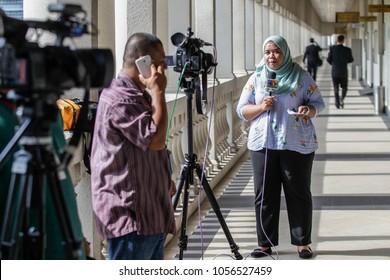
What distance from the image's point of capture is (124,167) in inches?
164

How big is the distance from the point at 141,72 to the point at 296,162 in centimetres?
278

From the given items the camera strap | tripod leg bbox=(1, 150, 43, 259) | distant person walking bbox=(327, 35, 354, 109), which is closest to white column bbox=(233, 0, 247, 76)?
distant person walking bbox=(327, 35, 354, 109)

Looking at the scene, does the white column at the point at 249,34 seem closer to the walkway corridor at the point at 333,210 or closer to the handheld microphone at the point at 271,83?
the walkway corridor at the point at 333,210

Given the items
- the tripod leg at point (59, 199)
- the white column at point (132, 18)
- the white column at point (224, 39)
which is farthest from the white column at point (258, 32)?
the tripod leg at point (59, 199)

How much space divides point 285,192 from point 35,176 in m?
4.26

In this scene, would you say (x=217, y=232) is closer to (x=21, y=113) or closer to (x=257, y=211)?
(x=257, y=211)

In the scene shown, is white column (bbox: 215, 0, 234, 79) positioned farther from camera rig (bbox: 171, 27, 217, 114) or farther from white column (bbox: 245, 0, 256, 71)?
camera rig (bbox: 171, 27, 217, 114)

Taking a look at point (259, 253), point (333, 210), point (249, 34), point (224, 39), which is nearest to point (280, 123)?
point (259, 253)

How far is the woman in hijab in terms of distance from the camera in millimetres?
6656

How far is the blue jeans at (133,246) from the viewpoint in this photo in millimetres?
4215

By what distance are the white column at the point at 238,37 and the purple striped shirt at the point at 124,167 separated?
472 inches

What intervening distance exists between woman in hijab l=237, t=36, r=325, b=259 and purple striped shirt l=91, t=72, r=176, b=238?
249cm

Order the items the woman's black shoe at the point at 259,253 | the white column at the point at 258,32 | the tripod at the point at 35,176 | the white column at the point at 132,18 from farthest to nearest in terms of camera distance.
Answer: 1. the white column at the point at 258,32
2. the white column at the point at 132,18
3. the woman's black shoe at the point at 259,253
4. the tripod at the point at 35,176

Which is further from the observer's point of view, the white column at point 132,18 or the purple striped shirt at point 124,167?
the white column at point 132,18
